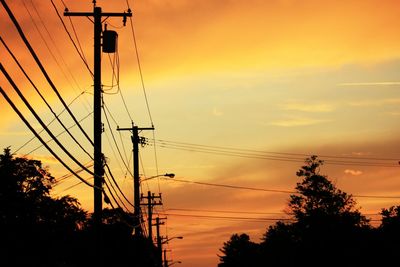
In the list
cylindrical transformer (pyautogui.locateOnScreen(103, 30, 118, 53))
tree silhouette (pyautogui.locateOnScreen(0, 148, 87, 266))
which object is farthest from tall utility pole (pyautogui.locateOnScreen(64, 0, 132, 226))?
tree silhouette (pyautogui.locateOnScreen(0, 148, 87, 266))

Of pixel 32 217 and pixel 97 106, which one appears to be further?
pixel 32 217

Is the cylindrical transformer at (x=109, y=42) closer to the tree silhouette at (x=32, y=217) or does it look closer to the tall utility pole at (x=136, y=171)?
the tall utility pole at (x=136, y=171)

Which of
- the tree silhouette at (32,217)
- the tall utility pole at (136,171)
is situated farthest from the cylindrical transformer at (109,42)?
the tree silhouette at (32,217)

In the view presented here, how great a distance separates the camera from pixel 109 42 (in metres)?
23.2

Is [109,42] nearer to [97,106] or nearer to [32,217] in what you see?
[97,106]

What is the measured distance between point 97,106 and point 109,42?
2578 mm

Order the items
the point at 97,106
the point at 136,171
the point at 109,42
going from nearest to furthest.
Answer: the point at 97,106 → the point at 109,42 → the point at 136,171

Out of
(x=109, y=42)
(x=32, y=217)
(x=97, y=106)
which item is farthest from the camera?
(x=32, y=217)

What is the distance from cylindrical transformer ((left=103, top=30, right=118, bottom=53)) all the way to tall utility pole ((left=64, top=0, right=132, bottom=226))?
26cm

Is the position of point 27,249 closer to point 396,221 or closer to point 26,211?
point 26,211

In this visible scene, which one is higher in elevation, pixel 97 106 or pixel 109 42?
pixel 109 42

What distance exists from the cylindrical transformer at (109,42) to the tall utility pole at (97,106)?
260 millimetres

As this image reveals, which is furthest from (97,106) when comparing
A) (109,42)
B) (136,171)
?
(136,171)

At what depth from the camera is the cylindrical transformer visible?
23.2m
